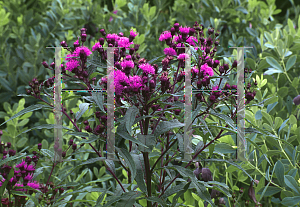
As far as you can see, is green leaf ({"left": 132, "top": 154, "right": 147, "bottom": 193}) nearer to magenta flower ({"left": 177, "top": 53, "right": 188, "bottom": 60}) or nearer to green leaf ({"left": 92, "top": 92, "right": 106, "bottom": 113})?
green leaf ({"left": 92, "top": 92, "right": 106, "bottom": 113})

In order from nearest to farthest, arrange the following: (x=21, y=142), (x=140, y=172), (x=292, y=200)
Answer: (x=140, y=172), (x=292, y=200), (x=21, y=142)

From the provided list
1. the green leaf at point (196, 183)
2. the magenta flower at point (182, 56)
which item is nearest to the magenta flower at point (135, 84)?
the magenta flower at point (182, 56)

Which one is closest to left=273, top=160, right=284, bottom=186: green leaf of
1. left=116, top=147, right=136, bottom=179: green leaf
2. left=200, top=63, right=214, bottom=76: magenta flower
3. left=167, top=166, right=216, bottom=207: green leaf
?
left=167, top=166, right=216, bottom=207: green leaf

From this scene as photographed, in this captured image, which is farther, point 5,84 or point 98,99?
point 5,84

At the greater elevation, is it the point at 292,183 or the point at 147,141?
the point at 147,141

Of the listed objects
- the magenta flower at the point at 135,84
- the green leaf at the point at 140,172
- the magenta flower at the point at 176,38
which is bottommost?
the green leaf at the point at 140,172

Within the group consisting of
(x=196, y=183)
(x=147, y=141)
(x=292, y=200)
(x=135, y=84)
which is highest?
(x=135, y=84)

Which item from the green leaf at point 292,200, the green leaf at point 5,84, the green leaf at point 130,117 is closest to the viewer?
the green leaf at point 130,117

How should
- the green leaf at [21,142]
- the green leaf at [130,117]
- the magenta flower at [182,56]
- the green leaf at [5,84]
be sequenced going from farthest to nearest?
1. the green leaf at [5,84]
2. the green leaf at [21,142]
3. the magenta flower at [182,56]
4. the green leaf at [130,117]

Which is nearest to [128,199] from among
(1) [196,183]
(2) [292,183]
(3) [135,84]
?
(1) [196,183]

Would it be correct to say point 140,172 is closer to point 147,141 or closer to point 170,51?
point 147,141

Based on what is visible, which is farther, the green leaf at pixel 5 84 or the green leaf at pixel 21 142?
the green leaf at pixel 5 84

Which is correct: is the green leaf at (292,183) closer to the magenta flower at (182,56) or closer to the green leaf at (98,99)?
the magenta flower at (182,56)

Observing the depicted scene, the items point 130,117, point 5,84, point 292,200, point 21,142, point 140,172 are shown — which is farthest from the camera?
point 5,84
